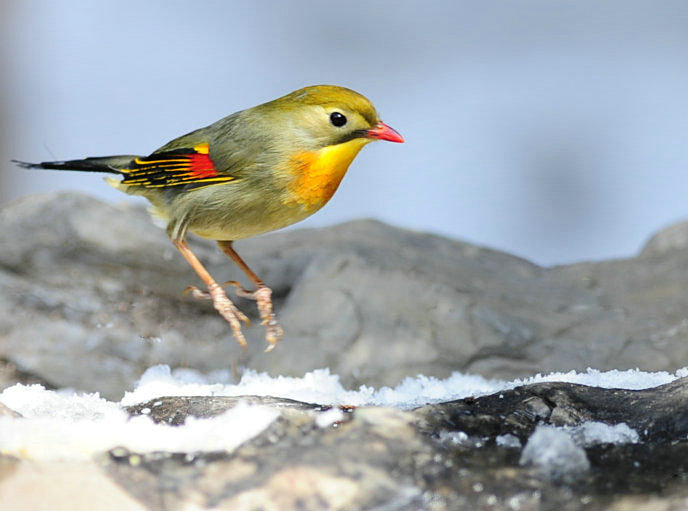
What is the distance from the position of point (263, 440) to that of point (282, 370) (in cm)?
209

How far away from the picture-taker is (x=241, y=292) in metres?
3.58

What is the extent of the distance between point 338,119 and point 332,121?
24mm

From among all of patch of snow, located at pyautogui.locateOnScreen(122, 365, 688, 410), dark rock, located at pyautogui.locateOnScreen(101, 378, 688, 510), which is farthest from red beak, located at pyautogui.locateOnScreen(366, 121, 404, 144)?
dark rock, located at pyautogui.locateOnScreen(101, 378, 688, 510)

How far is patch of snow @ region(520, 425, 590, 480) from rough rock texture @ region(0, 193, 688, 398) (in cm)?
200

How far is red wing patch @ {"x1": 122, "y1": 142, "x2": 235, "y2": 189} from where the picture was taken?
3320 mm

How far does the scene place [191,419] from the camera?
226 cm

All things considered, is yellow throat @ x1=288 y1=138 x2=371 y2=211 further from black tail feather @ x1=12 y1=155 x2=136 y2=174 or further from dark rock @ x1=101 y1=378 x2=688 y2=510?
dark rock @ x1=101 y1=378 x2=688 y2=510

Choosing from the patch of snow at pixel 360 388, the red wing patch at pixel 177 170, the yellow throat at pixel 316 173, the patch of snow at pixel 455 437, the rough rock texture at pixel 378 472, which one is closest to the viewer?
the rough rock texture at pixel 378 472

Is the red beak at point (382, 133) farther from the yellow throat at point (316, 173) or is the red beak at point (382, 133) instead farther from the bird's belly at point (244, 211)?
the bird's belly at point (244, 211)

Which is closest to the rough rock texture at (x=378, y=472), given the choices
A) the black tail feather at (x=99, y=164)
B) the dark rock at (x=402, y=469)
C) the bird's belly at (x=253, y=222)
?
the dark rock at (x=402, y=469)

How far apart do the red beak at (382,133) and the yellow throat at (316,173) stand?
31 millimetres

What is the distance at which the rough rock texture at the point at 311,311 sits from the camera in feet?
13.5

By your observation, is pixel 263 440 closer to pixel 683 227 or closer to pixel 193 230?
pixel 193 230

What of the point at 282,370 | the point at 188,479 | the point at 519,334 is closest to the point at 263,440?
the point at 188,479
